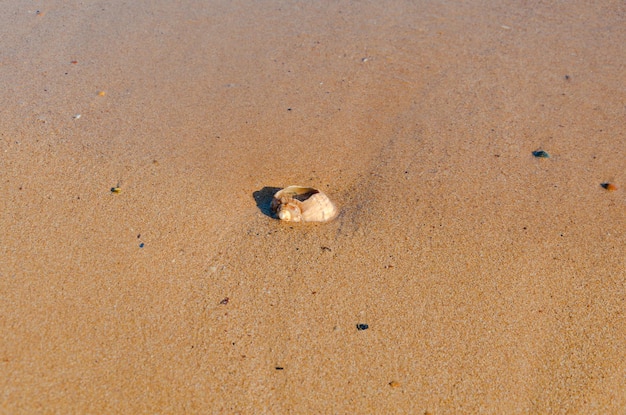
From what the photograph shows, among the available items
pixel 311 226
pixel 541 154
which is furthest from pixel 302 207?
pixel 541 154

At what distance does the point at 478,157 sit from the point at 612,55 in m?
1.73

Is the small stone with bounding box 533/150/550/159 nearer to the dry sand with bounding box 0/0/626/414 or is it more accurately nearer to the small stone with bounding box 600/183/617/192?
the dry sand with bounding box 0/0/626/414

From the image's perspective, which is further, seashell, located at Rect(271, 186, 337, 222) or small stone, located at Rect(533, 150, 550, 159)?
small stone, located at Rect(533, 150, 550, 159)

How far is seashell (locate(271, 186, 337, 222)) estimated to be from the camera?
8.85 ft

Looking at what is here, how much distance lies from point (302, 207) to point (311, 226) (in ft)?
0.36

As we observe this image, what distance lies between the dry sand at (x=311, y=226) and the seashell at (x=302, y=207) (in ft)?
0.20

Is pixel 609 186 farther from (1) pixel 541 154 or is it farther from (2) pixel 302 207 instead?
(2) pixel 302 207

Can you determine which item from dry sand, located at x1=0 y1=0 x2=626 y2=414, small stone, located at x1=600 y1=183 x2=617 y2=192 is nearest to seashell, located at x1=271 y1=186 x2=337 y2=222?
dry sand, located at x1=0 y1=0 x2=626 y2=414

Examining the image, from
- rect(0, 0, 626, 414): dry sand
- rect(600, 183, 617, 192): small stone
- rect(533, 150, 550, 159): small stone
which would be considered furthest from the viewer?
rect(533, 150, 550, 159): small stone

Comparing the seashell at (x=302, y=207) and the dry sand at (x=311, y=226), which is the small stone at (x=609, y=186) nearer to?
the dry sand at (x=311, y=226)

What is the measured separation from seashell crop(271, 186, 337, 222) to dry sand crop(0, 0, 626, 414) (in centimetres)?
6

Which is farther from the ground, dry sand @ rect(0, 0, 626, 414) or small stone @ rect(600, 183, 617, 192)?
dry sand @ rect(0, 0, 626, 414)

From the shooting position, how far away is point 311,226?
2.75 meters

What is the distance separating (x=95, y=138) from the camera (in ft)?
10.7
